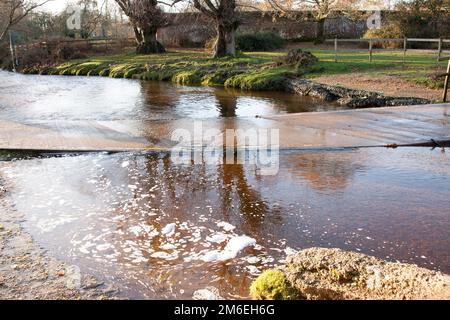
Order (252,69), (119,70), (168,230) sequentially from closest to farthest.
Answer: (168,230) → (252,69) → (119,70)

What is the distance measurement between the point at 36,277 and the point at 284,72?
16.7 metres

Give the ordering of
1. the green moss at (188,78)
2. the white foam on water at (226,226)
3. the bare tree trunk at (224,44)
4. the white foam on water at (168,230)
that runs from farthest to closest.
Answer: the bare tree trunk at (224,44) < the green moss at (188,78) < the white foam on water at (226,226) < the white foam on water at (168,230)

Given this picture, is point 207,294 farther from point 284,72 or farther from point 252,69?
point 252,69

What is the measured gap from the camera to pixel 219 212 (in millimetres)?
6059

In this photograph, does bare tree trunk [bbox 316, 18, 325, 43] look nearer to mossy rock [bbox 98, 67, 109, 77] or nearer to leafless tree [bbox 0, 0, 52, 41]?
mossy rock [bbox 98, 67, 109, 77]

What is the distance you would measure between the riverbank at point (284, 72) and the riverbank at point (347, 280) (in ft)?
32.9

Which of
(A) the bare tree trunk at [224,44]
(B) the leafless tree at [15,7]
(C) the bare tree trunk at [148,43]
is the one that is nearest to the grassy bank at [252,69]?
(A) the bare tree trunk at [224,44]

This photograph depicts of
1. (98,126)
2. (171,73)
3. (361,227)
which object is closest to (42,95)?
(171,73)

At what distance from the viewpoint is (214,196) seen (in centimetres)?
664

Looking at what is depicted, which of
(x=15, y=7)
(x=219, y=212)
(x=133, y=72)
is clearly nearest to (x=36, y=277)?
(x=219, y=212)

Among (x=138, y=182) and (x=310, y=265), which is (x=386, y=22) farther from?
(x=310, y=265)

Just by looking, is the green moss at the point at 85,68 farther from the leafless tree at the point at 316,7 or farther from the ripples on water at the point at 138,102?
the leafless tree at the point at 316,7

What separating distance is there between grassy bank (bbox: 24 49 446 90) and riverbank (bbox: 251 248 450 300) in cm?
1244

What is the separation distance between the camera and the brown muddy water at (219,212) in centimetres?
468
